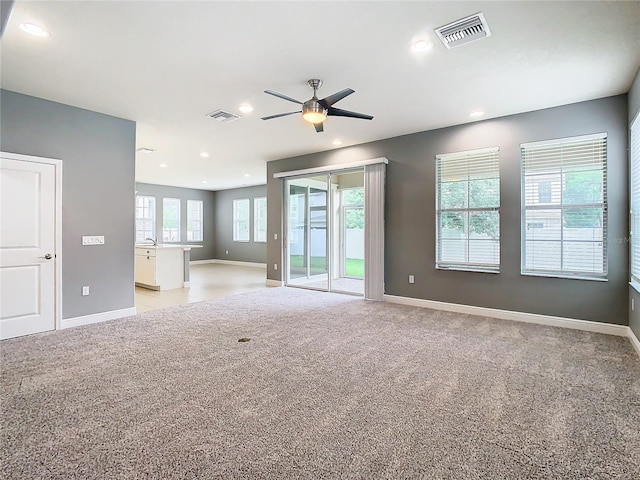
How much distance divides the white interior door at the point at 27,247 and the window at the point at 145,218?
24.4 feet

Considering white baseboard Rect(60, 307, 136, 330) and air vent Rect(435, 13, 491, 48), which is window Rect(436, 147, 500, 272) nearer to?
air vent Rect(435, 13, 491, 48)

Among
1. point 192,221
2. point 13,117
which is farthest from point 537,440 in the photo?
point 192,221

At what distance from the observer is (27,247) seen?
413cm

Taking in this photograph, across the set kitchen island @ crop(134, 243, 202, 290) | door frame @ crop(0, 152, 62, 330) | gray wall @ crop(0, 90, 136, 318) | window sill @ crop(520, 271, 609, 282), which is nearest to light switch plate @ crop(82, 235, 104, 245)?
gray wall @ crop(0, 90, 136, 318)

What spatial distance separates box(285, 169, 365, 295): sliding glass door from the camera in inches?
290

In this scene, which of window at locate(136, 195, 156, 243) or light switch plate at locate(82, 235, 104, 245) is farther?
window at locate(136, 195, 156, 243)

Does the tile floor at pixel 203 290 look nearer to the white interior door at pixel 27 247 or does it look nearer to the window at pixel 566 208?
the white interior door at pixel 27 247

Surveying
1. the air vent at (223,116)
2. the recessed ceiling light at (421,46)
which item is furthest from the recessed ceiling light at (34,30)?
the recessed ceiling light at (421,46)

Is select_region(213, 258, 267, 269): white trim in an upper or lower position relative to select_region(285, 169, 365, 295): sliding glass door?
lower

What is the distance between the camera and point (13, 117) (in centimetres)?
401

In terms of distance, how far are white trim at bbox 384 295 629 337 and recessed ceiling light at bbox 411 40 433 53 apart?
12.1ft

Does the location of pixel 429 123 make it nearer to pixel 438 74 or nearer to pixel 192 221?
pixel 438 74

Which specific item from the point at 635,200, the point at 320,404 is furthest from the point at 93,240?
the point at 635,200

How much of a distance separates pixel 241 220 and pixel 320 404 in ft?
35.6
